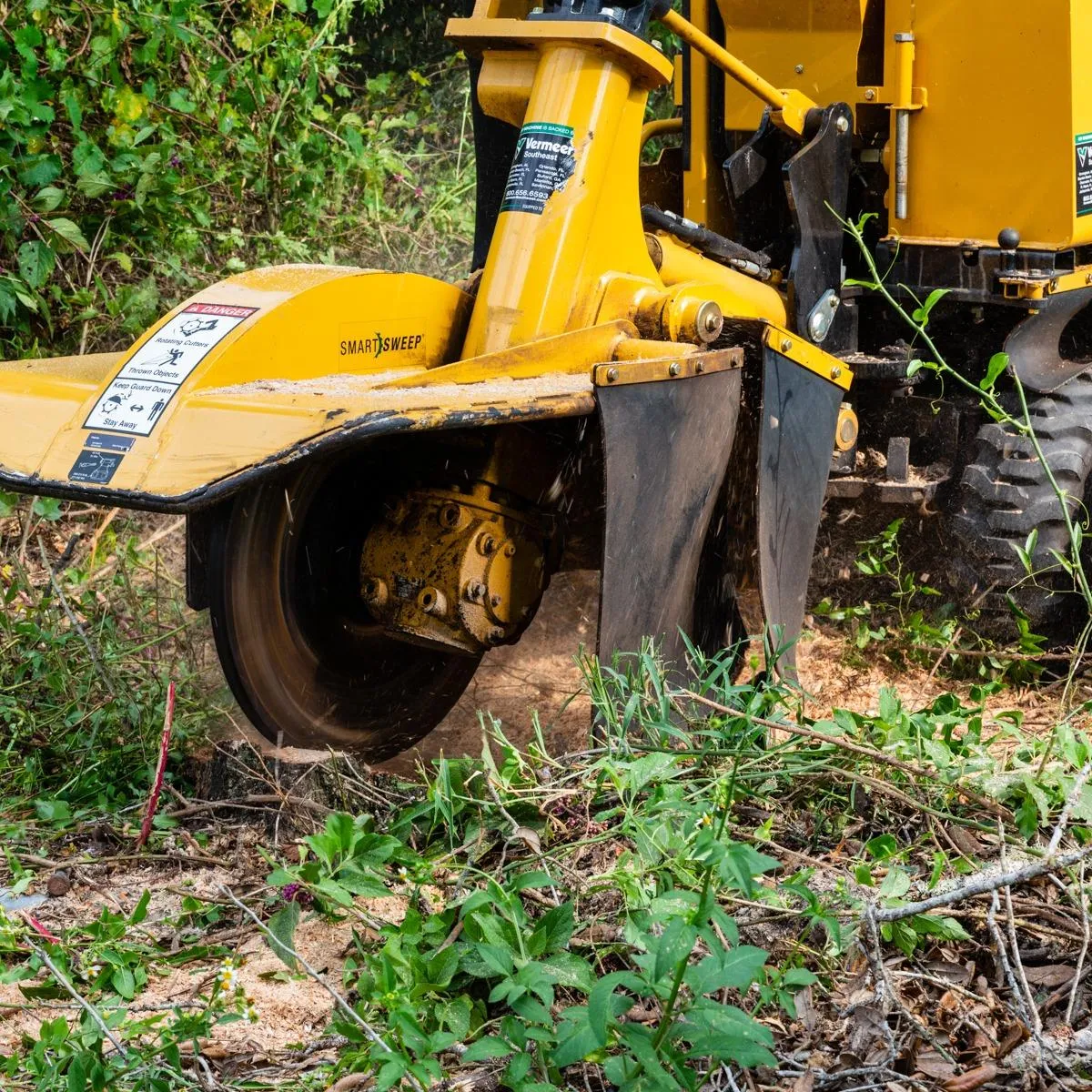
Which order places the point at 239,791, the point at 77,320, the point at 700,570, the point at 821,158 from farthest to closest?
the point at 77,320
the point at 821,158
the point at 700,570
the point at 239,791

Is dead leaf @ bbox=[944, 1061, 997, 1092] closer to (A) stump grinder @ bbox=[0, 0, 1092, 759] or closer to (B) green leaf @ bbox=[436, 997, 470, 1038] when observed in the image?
(B) green leaf @ bbox=[436, 997, 470, 1038]

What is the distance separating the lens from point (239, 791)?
2887mm

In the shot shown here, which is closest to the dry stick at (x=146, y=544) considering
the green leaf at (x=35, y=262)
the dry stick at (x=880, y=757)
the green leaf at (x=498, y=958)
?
the green leaf at (x=35, y=262)

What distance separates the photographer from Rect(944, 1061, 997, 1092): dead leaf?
1904 millimetres

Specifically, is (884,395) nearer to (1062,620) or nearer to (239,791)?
(1062,620)

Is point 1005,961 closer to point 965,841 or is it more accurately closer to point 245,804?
point 965,841

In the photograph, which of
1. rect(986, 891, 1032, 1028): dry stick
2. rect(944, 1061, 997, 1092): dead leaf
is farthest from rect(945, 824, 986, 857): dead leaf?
rect(944, 1061, 997, 1092): dead leaf

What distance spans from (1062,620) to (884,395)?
761 mm

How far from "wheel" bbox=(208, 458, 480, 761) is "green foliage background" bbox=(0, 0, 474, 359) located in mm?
1834

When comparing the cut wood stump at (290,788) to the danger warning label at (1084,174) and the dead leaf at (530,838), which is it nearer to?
the dead leaf at (530,838)

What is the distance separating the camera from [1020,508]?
144 inches

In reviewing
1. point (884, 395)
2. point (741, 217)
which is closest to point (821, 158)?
point (741, 217)

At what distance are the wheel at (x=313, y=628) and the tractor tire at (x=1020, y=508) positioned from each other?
1.29 metres

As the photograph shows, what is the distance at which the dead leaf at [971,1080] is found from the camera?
75.0 inches
